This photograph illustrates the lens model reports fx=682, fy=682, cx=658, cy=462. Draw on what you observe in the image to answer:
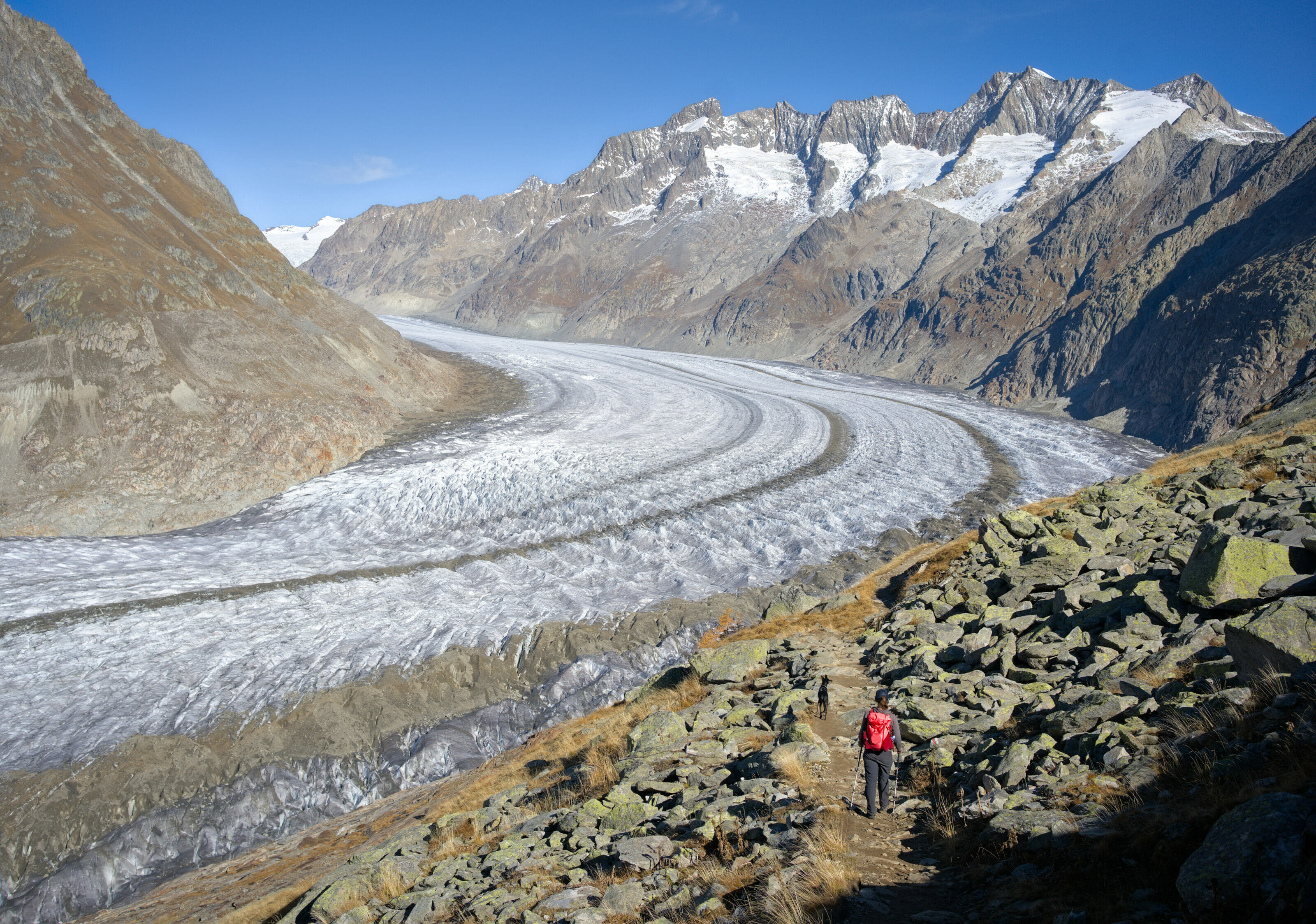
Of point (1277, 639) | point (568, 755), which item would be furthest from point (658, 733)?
point (1277, 639)

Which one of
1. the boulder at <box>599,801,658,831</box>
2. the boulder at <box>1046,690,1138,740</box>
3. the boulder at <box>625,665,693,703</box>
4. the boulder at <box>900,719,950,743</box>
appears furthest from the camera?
the boulder at <box>625,665,693,703</box>

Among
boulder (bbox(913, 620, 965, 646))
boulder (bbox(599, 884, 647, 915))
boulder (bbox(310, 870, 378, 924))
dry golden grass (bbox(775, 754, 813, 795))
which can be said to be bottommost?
boulder (bbox(310, 870, 378, 924))

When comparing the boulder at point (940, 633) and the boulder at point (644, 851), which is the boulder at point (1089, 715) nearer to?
the boulder at point (644, 851)

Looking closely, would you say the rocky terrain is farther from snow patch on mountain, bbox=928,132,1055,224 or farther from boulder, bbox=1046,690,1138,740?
snow patch on mountain, bbox=928,132,1055,224

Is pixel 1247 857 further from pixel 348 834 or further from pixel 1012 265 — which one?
pixel 1012 265

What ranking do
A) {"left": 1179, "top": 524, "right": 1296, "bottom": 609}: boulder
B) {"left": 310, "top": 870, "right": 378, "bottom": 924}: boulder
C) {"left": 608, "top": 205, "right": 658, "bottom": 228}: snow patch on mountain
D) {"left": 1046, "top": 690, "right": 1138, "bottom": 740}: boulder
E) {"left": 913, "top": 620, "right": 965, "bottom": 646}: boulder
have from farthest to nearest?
{"left": 608, "top": 205, "right": 658, "bottom": 228}: snow patch on mountain < {"left": 913, "top": 620, "right": 965, "bottom": 646}: boulder < {"left": 1179, "top": 524, "right": 1296, "bottom": 609}: boulder < {"left": 310, "top": 870, "right": 378, "bottom": 924}: boulder < {"left": 1046, "top": 690, "right": 1138, "bottom": 740}: boulder

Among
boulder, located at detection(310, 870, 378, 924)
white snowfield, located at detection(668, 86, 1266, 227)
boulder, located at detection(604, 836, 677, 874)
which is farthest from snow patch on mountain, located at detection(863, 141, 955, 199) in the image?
boulder, located at detection(310, 870, 378, 924)
